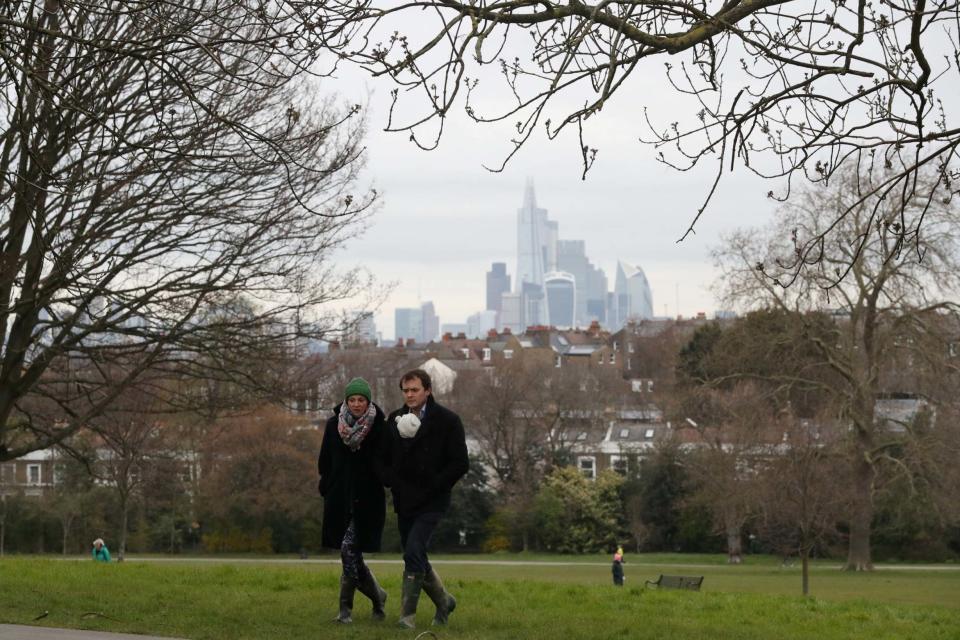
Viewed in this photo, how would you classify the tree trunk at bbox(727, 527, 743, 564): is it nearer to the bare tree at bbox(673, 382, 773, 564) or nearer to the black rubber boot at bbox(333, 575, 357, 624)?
the bare tree at bbox(673, 382, 773, 564)

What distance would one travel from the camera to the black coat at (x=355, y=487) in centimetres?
1055

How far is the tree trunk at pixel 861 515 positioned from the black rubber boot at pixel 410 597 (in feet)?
121

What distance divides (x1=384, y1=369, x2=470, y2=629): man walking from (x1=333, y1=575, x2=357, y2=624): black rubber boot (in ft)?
1.89

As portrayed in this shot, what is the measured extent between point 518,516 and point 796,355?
2031 centimetres

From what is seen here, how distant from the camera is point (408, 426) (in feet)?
33.6

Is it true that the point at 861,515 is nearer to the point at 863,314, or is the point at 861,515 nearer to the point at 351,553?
the point at 863,314

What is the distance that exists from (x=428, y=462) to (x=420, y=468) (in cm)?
7

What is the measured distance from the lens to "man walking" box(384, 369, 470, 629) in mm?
10336

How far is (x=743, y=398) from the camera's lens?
51.3 metres

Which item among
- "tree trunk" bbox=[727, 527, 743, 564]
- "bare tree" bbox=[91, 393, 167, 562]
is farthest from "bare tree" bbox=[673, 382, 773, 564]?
"bare tree" bbox=[91, 393, 167, 562]

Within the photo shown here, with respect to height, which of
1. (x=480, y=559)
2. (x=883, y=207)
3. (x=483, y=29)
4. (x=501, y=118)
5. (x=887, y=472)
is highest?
(x=883, y=207)

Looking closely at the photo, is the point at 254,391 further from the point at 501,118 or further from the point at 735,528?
the point at 735,528

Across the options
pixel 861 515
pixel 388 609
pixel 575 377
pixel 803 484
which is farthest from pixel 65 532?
pixel 388 609

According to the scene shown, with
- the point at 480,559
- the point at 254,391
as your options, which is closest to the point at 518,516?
the point at 480,559
